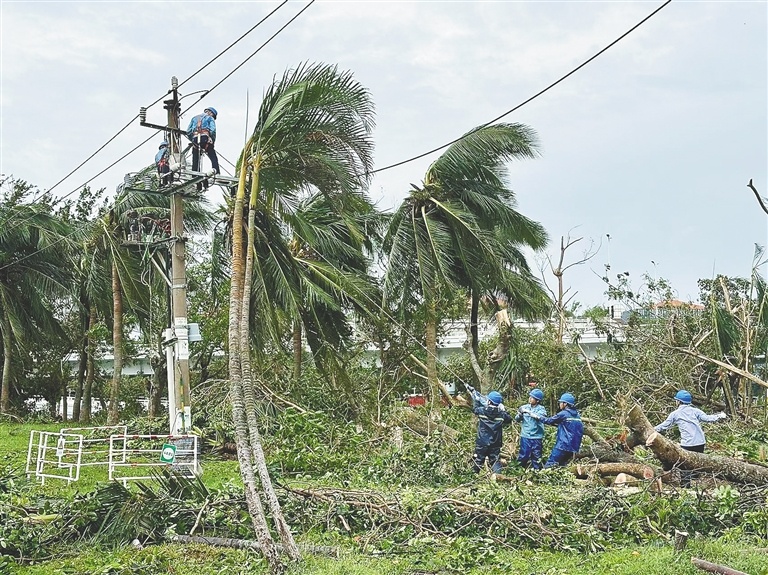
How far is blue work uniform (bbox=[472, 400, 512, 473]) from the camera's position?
40.8ft

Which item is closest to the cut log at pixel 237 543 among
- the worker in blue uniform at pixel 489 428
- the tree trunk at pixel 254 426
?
the tree trunk at pixel 254 426

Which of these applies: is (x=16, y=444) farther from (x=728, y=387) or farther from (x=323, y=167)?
(x=728, y=387)

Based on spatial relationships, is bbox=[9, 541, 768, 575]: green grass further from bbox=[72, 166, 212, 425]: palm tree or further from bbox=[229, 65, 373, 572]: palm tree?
bbox=[72, 166, 212, 425]: palm tree

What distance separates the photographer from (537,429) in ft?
42.0

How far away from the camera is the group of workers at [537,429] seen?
12.3 m

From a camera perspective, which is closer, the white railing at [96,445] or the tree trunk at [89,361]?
the white railing at [96,445]

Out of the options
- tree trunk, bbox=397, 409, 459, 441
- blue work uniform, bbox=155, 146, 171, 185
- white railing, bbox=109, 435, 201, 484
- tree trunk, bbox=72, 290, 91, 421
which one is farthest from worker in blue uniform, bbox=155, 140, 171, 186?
tree trunk, bbox=72, 290, 91, 421

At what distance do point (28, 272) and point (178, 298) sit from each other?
12.6 meters

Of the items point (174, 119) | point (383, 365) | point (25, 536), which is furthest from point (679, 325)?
point (25, 536)

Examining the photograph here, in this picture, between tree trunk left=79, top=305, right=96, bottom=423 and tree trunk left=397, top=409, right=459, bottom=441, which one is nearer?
tree trunk left=397, top=409, right=459, bottom=441

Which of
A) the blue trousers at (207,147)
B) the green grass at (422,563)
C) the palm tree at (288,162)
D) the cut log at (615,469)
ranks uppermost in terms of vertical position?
the blue trousers at (207,147)

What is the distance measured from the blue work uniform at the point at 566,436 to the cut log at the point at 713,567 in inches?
209

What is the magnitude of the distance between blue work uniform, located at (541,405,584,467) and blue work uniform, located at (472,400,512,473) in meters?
0.75

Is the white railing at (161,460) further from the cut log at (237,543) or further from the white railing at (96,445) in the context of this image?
the cut log at (237,543)
